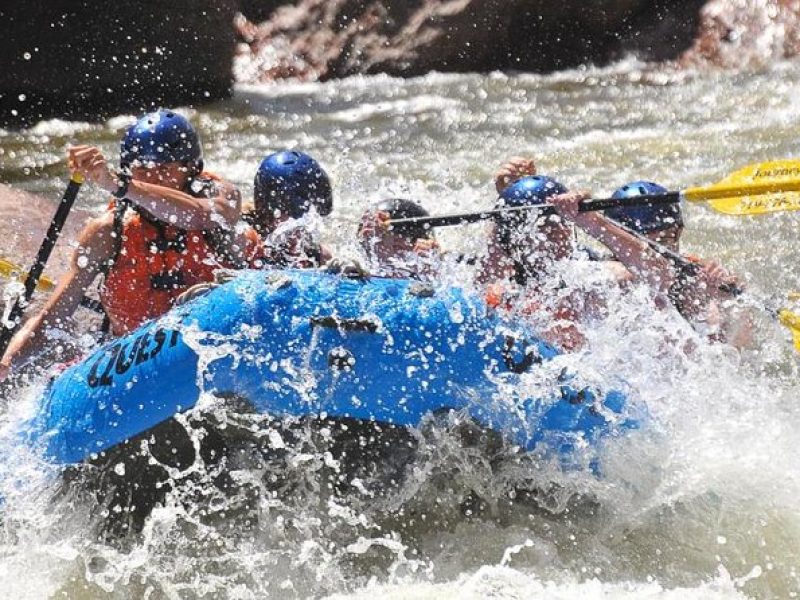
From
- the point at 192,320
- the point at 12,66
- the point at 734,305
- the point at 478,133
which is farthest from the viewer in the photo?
the point at 12,66

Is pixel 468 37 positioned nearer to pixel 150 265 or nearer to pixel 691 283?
pixel 691 283

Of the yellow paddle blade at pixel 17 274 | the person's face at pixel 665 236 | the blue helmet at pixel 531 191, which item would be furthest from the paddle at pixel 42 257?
the person's face at pixel 665 236

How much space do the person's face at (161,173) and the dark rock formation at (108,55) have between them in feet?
20.1

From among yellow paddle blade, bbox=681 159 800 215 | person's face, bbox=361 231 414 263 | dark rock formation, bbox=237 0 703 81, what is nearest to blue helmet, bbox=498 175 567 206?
person's face, bbox=361 231 414 263

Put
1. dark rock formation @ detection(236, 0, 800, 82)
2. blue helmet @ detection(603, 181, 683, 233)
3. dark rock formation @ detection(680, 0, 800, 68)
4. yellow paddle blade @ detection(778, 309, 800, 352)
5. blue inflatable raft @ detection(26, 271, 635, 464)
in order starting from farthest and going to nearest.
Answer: dark rock formation @ detection(236, 0, 800, 82) → dark rock formation @ detection(680, 0, 800, 68) → blue helmet @ detection(603, 181, 683, 233) → yellow paddle blade @ detection(778, 309, 800, 352) → blue inflatable raft @ detection(26, 271, 635, 464)

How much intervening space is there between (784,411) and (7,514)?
9.85 feet

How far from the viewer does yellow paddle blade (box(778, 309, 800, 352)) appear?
4.45m

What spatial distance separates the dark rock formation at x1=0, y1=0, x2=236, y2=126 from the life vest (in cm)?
621

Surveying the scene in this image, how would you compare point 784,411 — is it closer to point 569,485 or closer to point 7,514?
point 569,485

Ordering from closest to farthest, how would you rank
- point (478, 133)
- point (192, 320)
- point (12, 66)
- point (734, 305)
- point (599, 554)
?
point (192, 320) → point (599, 554) → point (734, 305) → point (478, 133) → point (12, 66)

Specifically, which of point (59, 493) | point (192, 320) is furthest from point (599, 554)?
point (59, 493)

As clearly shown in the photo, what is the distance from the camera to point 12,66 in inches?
419

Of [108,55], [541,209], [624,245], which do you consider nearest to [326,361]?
[541,209]

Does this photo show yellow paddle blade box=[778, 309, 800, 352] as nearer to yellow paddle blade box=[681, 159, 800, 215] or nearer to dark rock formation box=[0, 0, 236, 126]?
yellow paddle blade box=[681, 159, 800, 215]
